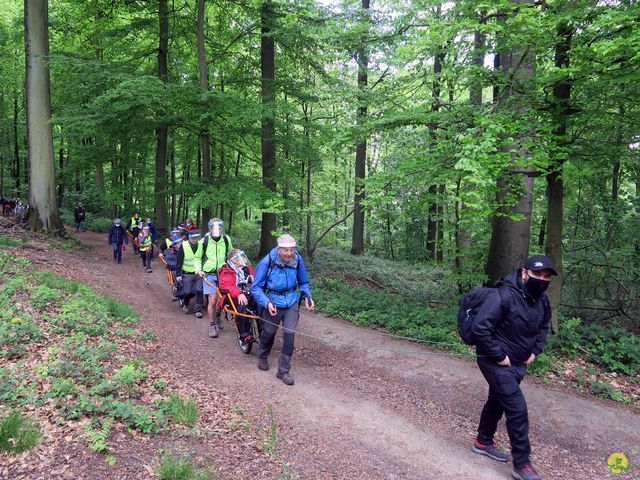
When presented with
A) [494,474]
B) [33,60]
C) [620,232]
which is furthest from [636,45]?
[33,60]

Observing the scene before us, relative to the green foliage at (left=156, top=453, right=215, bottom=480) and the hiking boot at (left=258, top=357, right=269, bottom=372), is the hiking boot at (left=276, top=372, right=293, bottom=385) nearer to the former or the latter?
the hiking boot at (left=258, top=357, right=269, bottom=372)

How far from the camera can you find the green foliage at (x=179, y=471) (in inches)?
124

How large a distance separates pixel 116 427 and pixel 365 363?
14.6 ft

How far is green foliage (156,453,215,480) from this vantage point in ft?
10.4

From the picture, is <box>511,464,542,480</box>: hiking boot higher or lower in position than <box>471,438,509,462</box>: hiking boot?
higher

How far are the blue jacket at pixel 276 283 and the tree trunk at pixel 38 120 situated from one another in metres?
11.5

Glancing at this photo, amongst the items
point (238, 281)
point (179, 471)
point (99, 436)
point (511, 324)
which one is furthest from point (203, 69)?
point (179, 471)

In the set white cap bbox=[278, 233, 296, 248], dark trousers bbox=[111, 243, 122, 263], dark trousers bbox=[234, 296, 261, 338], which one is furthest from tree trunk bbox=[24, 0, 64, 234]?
white cap bbox=[278, 233, 296, 248]

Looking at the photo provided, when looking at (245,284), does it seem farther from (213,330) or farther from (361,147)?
(361,147)

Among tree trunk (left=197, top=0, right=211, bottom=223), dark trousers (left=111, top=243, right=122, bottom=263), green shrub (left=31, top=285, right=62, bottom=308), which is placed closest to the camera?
green shrub (left=31, top=285, right=62, bottom=308)

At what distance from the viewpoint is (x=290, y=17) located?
8008mm

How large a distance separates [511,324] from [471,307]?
1.34 feet

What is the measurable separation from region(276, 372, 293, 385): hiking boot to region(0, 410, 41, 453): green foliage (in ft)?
10.1

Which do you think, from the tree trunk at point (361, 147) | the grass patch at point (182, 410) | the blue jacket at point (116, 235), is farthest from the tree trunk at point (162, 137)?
the grass patch at point (182, 410)
